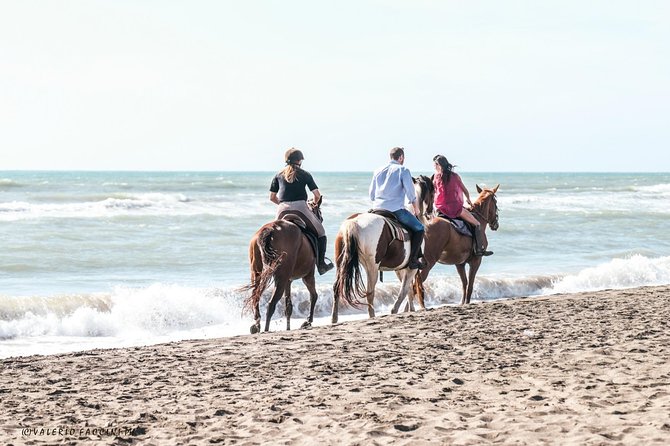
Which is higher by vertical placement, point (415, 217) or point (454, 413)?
point (415, 217)

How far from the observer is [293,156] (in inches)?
414

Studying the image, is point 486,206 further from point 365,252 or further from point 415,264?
point 365,252

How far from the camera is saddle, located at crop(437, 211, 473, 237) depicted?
12258 millimetres

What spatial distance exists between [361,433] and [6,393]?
3.07 meters

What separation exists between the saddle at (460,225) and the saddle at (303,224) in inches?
93.8

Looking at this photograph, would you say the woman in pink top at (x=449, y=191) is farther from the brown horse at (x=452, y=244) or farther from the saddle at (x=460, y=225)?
the brown horse at (x=452, y=244)

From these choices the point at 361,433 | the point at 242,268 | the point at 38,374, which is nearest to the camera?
the point at 361,433

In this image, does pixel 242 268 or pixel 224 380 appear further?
pixel 242 268

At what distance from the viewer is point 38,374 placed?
24.8 ft

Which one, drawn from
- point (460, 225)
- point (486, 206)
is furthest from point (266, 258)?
point (486, 206)

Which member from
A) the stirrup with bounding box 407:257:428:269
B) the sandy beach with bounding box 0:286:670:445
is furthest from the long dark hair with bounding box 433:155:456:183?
the sandy beach with bounding box 0:286:670:445

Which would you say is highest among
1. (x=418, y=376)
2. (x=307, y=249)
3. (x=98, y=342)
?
(x=307, y=249)

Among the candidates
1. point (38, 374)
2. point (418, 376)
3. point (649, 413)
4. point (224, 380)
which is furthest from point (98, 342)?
point (649, 413)

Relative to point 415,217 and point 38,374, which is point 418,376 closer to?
point 38,374
